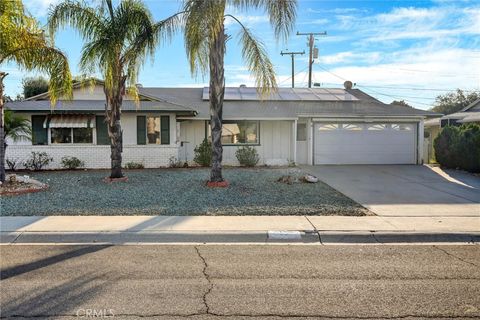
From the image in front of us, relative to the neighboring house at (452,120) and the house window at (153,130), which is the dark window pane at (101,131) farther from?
the neighboring house at (452,120)

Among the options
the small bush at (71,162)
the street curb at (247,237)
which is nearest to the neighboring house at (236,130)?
the small bush at (71,162)

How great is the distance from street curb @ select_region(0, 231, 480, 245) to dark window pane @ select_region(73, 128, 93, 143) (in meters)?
11.8

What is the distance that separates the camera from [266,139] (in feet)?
65.9

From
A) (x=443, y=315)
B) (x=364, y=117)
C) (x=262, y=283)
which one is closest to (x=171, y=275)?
(x=262, y=283)

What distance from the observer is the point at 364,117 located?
1984cm

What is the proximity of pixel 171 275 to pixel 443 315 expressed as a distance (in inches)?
122

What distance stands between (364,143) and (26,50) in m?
15.4

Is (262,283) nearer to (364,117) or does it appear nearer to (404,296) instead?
(404,296)

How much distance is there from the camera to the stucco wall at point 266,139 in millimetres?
19922

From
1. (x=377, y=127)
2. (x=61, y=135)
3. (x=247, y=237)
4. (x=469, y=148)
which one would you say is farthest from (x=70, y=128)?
(x=469, y=148)

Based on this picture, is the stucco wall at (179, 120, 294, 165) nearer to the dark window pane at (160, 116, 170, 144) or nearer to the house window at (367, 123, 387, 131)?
the dark window pane at (160, 116, 170, 144)

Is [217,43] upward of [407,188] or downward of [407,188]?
upward

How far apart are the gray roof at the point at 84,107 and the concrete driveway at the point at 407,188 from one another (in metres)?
6.57

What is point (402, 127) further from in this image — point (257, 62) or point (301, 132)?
point (257, 62)
